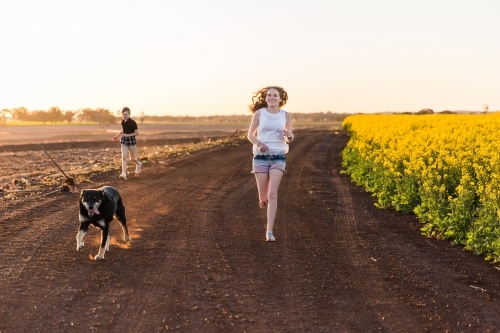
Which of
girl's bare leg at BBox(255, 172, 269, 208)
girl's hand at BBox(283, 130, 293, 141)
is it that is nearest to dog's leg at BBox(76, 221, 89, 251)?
girl's bare leg at BBox(255, 172, 269, 208)

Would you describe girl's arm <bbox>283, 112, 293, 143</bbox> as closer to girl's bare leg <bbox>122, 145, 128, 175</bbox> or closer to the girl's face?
the girl's face

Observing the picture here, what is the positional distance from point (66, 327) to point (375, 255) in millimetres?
4348

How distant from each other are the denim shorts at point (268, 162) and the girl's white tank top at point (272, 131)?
7 centimetres

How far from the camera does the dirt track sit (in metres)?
4.98

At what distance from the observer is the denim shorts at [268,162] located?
7938 mm

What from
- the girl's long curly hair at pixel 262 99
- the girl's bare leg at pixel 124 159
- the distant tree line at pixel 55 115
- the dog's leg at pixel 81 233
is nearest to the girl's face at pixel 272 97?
the girl's long curly hair at pixel 262 99

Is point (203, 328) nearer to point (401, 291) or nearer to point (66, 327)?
point (66, 327)

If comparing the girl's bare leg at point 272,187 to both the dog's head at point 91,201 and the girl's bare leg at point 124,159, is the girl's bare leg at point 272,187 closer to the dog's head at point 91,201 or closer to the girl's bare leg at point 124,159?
the dog's head at point 91,201

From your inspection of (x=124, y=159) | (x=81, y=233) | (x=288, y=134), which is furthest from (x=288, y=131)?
(x=124, y=159)

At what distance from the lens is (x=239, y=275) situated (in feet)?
20.9

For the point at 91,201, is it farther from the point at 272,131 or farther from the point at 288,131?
the point at 288,131

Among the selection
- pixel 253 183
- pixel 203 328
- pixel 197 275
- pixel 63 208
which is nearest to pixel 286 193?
pixel 253 183

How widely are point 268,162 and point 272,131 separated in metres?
0.47

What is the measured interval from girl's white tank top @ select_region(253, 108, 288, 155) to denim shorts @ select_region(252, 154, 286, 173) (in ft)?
0.23
